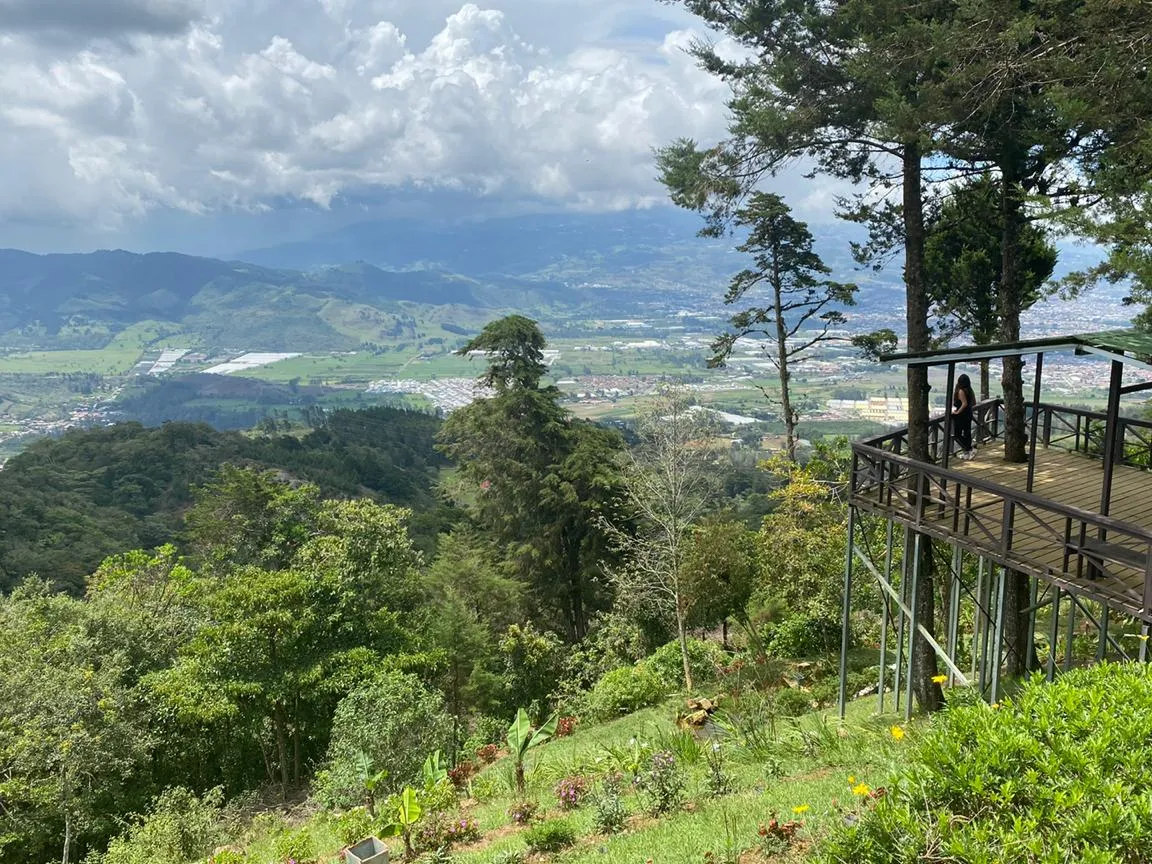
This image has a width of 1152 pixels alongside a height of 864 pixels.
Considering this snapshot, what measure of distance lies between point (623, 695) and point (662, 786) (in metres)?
9.19

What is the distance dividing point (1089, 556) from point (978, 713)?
9.52ft

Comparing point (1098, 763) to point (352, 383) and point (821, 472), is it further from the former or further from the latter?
point (352, 383)

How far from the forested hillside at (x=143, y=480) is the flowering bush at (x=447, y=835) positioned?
103 feet

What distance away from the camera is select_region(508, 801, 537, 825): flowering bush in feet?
24.2

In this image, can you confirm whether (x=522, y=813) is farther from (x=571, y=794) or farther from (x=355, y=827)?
(x=355, y=827)

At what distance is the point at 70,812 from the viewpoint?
1223 centimetres

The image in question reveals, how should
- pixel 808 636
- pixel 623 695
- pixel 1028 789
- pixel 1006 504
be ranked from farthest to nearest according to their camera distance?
pixel 808 636, pixel 623 695, pixel 1006 504, pixel 1028 789

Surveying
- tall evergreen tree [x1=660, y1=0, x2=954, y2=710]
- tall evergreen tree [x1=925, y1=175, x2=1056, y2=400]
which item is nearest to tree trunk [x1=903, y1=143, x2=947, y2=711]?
tall evergreen tree [x1=660, y1=0, x2=954, y2=710]

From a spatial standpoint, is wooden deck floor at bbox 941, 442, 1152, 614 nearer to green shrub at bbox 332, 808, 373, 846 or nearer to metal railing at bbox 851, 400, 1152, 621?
metal railing at bbox 851, 400, 1152, 621

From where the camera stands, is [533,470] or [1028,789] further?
[533,470]

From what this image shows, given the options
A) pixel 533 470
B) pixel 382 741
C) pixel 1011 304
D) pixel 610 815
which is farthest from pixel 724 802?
pixel 533 470

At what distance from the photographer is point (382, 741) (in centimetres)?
989

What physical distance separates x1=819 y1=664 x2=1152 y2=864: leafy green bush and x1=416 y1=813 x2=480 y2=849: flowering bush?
15.0ft

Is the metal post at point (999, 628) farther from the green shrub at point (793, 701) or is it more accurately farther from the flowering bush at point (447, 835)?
the flowering bush at point (447, 835)
